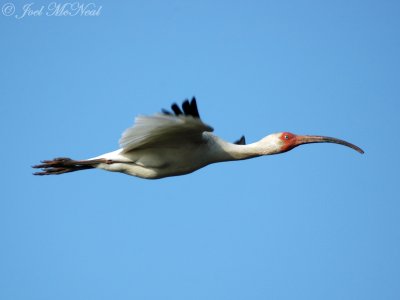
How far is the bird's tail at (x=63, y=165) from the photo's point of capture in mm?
16859

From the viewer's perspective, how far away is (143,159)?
52.6 feet

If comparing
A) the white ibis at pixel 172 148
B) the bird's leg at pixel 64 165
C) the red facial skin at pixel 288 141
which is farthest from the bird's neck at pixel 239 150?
the bird's leg at pixel 64 165

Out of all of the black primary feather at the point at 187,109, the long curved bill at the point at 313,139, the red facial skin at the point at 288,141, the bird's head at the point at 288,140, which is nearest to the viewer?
the black primary feather at the point at 187,109

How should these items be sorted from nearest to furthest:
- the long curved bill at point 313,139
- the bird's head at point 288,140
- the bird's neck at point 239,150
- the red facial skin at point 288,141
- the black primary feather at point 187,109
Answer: the black primary feather at point 187,109
the bird's neck at point 239,150
the bird's head at point 288,140
the red facial skin at point 288,141
the long curved bill at point 313,139

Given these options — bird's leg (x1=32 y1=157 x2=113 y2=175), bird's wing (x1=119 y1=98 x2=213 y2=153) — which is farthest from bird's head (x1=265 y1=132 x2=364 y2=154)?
bird's leg (x1=32 y1=157 x2=113 y2=175)

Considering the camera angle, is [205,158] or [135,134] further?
[205,158]

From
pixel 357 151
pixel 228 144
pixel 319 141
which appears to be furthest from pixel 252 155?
pixel 357 151

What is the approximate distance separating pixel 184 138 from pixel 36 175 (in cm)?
456

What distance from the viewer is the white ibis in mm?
14477

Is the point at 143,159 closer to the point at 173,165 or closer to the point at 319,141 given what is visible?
the point at 173,165

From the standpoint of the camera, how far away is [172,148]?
15.9 metres

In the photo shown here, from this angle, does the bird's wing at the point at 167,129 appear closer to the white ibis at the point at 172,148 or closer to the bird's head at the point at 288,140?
the white ibis at the point at 172,148

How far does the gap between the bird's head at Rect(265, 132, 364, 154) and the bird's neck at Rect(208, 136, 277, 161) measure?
0.07 metres

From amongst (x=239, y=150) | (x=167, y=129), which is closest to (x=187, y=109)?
(x=167, y=129)
